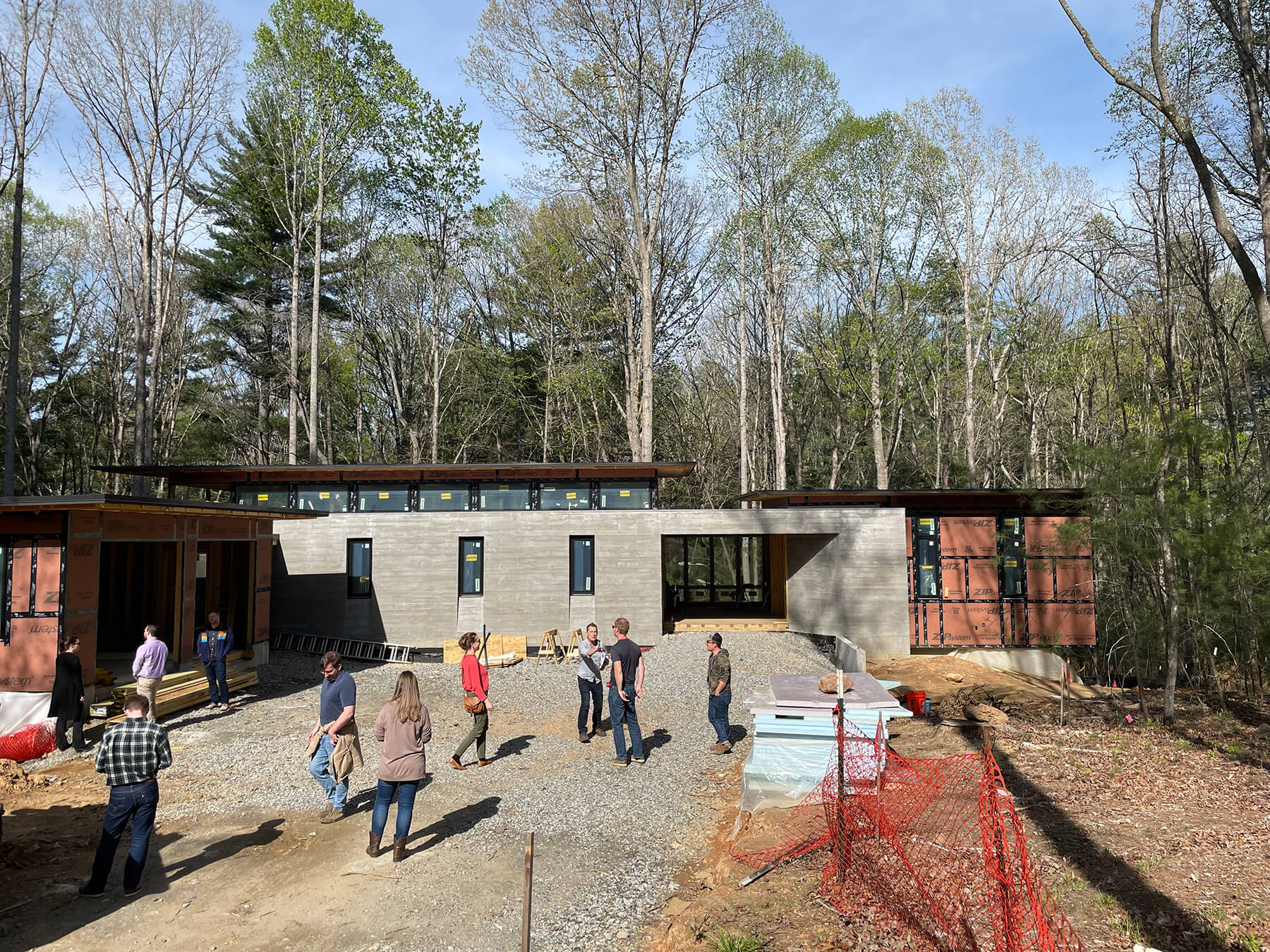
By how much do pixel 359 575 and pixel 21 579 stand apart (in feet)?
26.6

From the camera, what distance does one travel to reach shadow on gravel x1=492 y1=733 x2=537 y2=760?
10.0 meters

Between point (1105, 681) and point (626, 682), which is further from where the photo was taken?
point (1105, 681)

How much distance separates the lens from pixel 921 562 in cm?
1902

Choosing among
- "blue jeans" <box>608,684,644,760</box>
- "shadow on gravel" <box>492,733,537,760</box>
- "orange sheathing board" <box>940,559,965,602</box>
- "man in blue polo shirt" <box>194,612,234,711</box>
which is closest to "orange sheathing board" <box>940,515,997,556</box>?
"orange sheathing board" <box>940,559,965,602</box>

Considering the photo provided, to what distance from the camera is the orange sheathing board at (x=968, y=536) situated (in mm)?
18969

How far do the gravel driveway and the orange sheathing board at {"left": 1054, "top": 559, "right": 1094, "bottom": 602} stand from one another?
941 cm

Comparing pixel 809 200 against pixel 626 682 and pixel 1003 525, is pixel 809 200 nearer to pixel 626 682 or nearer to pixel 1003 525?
pixel 1003 525

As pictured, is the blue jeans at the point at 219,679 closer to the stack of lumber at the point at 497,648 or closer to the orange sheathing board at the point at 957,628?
the stack of lumber at the point at 497,648

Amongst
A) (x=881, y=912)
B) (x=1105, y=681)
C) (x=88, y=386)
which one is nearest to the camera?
(x=881, y=912)

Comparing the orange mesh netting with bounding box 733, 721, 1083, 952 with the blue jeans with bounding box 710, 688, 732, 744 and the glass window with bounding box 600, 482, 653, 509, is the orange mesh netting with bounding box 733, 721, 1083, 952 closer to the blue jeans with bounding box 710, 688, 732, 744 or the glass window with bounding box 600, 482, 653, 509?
the blue jeans with bounding box 710, 688, 732, 744

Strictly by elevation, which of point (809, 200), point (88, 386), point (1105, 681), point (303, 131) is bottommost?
point (1105, 681)

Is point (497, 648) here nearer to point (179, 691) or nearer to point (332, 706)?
point (179, 691)

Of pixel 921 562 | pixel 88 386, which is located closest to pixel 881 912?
pixel 921 562

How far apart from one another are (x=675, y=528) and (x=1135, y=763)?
35.8 feet
